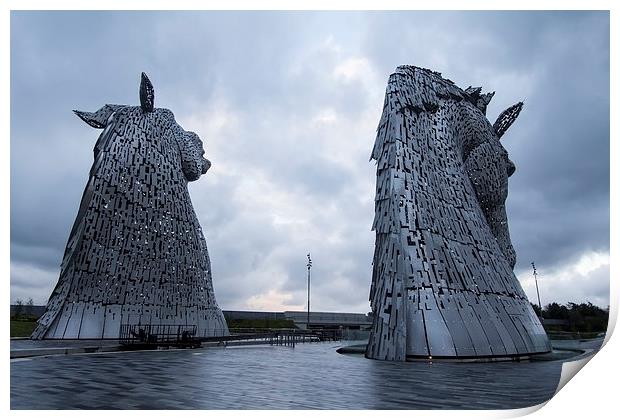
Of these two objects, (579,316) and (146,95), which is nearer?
(579,316)

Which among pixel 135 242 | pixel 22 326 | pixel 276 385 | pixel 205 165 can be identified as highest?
pixel 205 165

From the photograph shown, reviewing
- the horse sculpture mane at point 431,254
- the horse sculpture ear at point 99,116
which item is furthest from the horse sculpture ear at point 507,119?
the horse sculpture ear at point 99,116

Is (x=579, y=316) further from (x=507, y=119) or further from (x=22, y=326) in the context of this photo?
(x=22, y=326)

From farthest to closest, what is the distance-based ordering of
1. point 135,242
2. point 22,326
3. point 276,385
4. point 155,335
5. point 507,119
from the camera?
point 22,326 < point 507,119 < point 135,242 < point 155,335 < point 276,385

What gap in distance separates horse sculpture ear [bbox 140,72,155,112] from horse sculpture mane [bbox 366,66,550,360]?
13.4 metres

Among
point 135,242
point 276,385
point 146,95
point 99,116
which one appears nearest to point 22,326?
point 135,242

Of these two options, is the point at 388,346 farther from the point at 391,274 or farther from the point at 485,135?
the point at 485,135

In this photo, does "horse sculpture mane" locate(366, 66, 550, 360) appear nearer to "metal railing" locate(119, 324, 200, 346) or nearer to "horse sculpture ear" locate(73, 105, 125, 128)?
"metal railing" locate(119, 324, 200, 346)

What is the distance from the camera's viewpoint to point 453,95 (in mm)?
19359

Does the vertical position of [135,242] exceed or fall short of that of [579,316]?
it exceeds it

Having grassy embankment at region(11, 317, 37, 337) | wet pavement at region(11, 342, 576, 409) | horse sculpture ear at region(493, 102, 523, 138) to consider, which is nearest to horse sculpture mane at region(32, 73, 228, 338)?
grassy embankment at region(11, 317, 37, 337)

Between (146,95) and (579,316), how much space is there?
871 inches

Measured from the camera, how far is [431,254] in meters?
14.0

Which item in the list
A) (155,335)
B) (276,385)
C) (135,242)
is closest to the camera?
(276,385)
